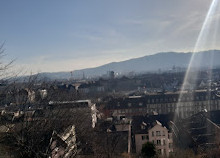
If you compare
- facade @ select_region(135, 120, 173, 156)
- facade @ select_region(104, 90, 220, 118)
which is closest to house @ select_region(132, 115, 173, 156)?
facade @ select_region(135, 120, 173, 156)

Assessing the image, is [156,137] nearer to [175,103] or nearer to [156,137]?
[156,137]

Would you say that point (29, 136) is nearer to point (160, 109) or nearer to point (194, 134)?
→ point (194, 134)

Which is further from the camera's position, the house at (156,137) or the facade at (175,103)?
the facade at (175,103)

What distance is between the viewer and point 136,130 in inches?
841

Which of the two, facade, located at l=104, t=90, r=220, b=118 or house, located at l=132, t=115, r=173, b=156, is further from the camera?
facade, located at l=104, t=90, r=220, b=118

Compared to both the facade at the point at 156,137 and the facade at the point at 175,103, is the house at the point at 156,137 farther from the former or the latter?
the facade at the point at 175,103

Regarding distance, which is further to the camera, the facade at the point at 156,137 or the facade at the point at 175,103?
the facade at the point at 175,103

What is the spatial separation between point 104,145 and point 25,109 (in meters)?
6.28

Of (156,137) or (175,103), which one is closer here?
(156,137)

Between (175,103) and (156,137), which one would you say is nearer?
(156,137)

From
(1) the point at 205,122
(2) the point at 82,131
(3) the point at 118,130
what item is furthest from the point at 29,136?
(1) the point at 205,122

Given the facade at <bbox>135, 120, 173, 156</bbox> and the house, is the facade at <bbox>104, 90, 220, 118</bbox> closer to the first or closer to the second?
the house

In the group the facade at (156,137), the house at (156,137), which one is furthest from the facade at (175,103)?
the facade at (156,137)

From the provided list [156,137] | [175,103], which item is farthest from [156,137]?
[175,103]
